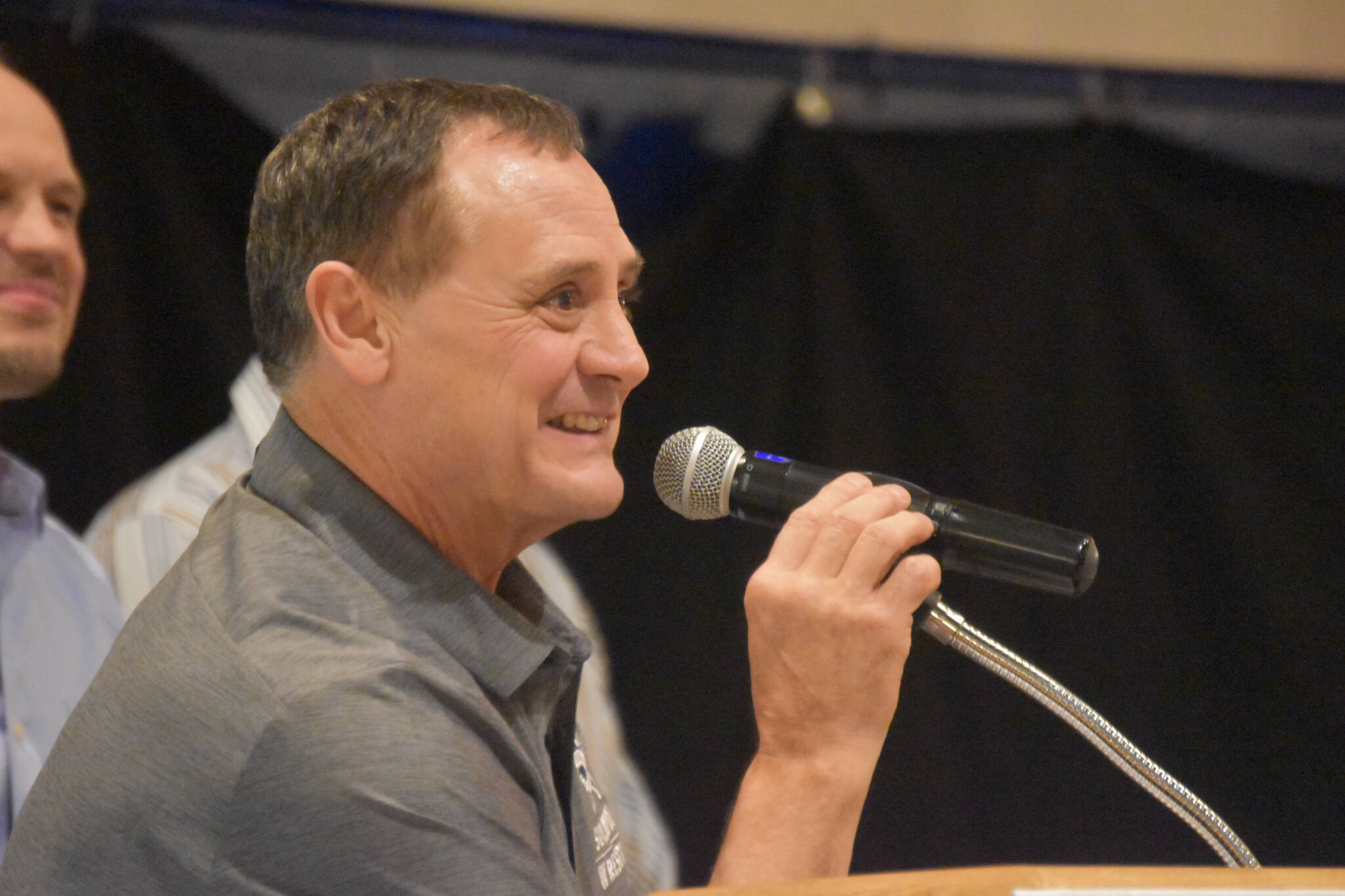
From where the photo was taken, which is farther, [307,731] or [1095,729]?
[1095,729]

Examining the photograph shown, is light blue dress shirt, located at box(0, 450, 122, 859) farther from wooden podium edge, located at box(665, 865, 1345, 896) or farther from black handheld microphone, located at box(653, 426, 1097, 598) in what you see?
wooden podium edge, located at box(665, 865, 1345, 896)

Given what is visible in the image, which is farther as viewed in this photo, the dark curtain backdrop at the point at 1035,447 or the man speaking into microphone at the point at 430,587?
the dark curtain backdrop at the point at 1035,447

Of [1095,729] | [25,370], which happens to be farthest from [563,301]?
[25,370]

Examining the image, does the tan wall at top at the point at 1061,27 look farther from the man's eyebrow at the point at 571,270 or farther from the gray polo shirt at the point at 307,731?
the gray polo shirt at the point at 307,731

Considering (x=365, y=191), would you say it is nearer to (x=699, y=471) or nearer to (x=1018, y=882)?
(x=699, y=471)

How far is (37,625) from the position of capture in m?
1.55

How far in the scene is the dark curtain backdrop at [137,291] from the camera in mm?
1824

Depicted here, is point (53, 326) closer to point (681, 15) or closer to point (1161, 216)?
point (681, 15)

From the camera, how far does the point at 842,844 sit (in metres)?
0.94

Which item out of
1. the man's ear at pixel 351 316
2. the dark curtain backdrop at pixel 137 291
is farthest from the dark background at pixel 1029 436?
the man's ear at pixel 351 316

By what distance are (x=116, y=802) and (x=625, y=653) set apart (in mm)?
1364

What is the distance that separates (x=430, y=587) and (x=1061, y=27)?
1.94 meters

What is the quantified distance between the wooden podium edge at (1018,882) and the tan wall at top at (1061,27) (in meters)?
1.80

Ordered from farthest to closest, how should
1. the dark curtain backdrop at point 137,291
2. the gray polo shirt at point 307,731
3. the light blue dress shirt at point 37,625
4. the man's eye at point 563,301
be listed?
the dark curtain backdrop at point 137,291 < the light blue dress shirt at point 37,625 < the man's eye at point 563,301 < the gray polo shirt at point 307,731
